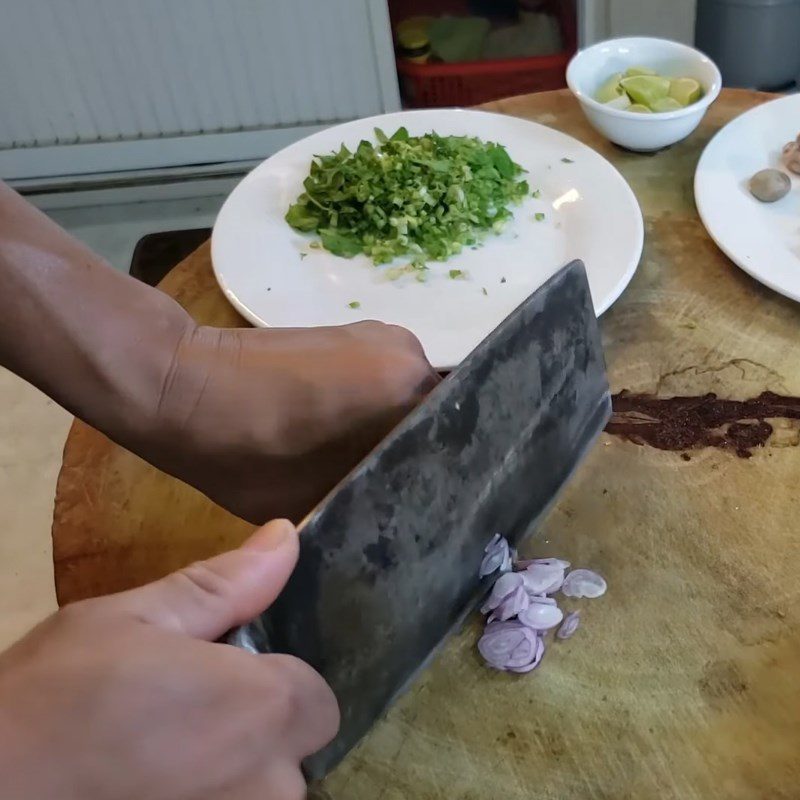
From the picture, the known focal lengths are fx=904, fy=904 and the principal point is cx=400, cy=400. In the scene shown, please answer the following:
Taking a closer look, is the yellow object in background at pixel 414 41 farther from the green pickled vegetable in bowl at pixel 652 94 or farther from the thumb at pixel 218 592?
the thumb at pixel 218 592

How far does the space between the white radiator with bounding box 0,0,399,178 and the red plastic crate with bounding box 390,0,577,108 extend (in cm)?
6

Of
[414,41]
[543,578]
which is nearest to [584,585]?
[543,578]

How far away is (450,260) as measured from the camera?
806 millimetres

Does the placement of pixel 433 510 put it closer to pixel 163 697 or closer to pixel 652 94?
pixel 163 697

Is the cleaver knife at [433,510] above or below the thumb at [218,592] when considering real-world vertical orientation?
below

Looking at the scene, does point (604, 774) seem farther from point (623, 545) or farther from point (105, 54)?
point (105, 54)

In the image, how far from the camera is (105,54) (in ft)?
5.12

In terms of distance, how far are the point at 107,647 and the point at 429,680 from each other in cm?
24

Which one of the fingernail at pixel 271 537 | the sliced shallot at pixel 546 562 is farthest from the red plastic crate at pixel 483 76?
the fingernail at pixel 271 537

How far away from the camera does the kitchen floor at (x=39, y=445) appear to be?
4.19ft

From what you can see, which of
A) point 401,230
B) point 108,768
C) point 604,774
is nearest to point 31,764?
point 108,768

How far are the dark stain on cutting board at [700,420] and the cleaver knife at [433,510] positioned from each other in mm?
77

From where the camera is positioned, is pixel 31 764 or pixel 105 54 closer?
pixel 31 764

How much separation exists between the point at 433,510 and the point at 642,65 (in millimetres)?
645
